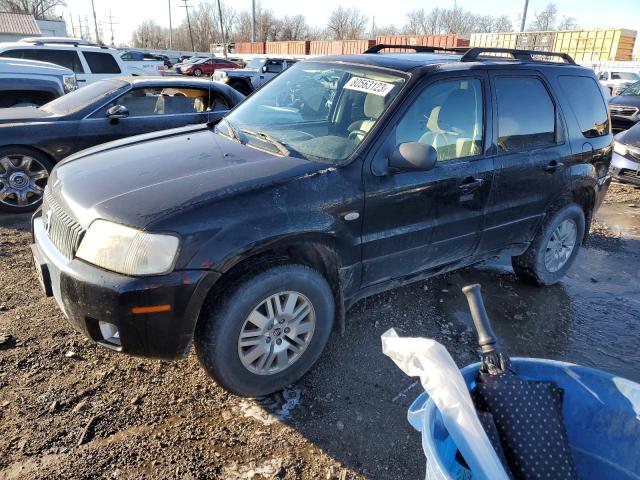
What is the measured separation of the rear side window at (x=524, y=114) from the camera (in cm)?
349

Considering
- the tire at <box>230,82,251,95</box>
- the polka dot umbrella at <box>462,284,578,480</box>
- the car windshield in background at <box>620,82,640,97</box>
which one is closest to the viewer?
the polka dot umbrella at <box>462,284,578,480</box>

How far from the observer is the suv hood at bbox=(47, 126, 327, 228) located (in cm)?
236

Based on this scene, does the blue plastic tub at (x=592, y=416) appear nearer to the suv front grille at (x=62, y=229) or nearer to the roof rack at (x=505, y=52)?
the suv front grille at (x=62, y=229)

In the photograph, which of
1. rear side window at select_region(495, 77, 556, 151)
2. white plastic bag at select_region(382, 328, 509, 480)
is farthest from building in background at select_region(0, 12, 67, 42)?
white plastic bag at select_region(382, 328, 509, 480)

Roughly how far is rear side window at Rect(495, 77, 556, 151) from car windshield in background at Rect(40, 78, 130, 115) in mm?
4412

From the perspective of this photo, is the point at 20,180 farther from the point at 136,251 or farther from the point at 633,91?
the point at 633,91

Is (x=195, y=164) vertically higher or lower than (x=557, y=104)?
lower

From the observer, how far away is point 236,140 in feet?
10.7

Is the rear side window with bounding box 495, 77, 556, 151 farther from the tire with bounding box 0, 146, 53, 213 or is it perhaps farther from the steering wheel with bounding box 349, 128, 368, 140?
the tire with bounding box 0, 146, 53, 213

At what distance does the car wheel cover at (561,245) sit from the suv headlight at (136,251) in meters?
3.29

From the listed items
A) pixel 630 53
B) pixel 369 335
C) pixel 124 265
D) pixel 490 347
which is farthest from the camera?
pixel 630 53

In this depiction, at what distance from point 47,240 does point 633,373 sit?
3.73 meters

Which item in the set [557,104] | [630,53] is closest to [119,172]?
[557,104]

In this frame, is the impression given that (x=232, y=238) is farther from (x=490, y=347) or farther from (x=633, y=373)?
(x=633, y=373)
